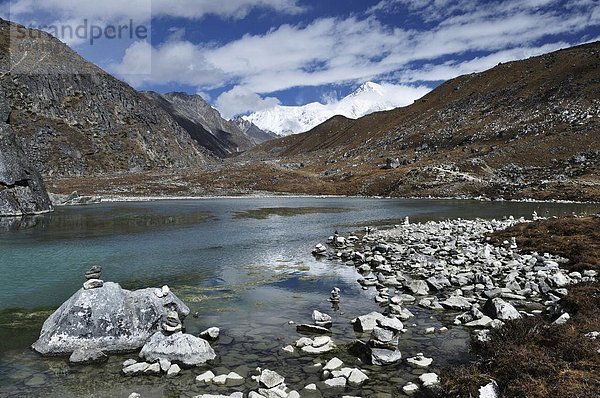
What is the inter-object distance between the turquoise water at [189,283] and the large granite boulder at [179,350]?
0.74 m

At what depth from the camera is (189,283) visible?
23906mm

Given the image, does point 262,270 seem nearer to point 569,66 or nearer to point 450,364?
point 450,364

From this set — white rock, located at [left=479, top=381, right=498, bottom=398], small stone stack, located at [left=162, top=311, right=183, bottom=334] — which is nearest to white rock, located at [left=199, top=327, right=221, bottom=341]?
small stone stack, located at [left=162, top=311, right=183, bottom=334]

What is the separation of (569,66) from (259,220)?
16250 cm

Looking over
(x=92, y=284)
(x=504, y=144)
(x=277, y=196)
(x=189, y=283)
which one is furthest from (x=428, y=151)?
(x=92, y=284)

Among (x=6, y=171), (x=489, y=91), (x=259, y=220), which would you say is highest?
(x=489, y=91)

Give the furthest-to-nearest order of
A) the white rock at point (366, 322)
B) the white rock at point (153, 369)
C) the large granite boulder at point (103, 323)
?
the white rock at point (366, 322) → the large granite boulder at point (103, 323) → the white rock at point (153, 369)

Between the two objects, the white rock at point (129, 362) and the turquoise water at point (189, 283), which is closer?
the turquoise water at point (189, 283)

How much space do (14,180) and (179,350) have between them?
226ft

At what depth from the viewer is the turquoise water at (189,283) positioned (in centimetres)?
1266

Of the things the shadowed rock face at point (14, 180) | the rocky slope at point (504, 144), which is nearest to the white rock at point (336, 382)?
the shadowed rock face at point (14, 180)

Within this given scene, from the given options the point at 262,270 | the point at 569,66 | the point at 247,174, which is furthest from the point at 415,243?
the point at 569,66

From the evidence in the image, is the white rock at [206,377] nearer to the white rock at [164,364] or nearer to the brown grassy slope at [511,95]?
the white rock at [164,364]

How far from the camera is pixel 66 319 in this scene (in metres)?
14.4
